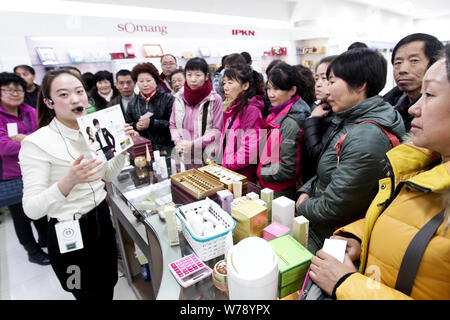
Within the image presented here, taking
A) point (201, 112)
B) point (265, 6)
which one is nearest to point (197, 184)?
point (201, 112)

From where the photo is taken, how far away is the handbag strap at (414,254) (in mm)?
787

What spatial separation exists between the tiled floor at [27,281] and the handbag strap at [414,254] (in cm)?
241

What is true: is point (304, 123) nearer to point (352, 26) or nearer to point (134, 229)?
point (134, 229)

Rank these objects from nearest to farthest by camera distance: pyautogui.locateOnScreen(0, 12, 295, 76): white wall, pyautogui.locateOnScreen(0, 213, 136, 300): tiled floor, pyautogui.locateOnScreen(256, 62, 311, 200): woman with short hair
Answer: pyautogui.locateOnScreen(256, 62, 311, 200): woman with short hair → pyautogui.locateOnScreen(0, 213, 136, 300): tiled floor → pyautogui.locateOnScreen(0, 12, 295, 76): white wall

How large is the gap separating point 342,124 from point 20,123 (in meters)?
3.38

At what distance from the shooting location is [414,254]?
2.63ft

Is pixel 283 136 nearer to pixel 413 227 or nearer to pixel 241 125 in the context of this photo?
pixel 241 125

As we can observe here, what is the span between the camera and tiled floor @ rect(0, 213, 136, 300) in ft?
8.27

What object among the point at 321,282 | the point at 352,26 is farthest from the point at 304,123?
the point at 352,26

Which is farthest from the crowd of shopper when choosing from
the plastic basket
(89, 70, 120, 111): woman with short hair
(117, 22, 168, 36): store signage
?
(117, 22, 168, 36): store signage

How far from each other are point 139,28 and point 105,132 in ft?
18.1

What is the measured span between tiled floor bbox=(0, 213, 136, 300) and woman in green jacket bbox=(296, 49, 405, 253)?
211 cm

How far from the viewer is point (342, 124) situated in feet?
4.87

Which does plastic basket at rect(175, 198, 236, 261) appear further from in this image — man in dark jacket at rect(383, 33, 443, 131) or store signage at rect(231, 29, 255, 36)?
store signage at rect(231, 29, 255, 36)
